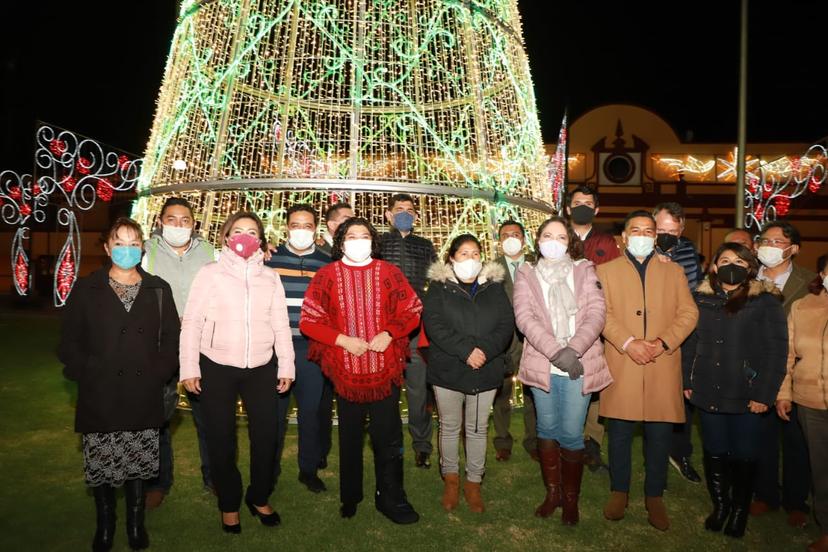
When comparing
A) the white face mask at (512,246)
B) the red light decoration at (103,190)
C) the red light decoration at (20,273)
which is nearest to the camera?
the white face mask at (512,246)

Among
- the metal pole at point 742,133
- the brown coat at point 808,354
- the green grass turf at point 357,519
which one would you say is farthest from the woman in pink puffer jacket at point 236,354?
the metal pole at point 742,133

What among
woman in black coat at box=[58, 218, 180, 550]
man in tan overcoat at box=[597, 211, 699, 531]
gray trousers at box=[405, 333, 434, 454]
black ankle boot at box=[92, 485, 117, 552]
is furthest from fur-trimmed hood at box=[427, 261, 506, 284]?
black ankle boot at box=[92, 485, 117, 552]

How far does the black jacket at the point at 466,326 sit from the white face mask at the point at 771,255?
5.70 feet

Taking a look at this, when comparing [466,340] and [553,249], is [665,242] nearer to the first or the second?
[553,249]

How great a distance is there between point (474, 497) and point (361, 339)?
4.32 feet

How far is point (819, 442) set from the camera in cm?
328

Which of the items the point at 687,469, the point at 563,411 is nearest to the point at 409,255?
the point at 563,411

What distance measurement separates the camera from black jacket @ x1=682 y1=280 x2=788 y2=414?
338 cm

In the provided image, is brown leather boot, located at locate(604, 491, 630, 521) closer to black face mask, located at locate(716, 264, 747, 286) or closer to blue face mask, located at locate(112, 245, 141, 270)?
black face mask, located at locate(716, 264, 747, 286)

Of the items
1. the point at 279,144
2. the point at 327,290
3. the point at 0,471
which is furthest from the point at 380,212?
the point at 0,471

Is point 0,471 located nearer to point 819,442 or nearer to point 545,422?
point 545,422

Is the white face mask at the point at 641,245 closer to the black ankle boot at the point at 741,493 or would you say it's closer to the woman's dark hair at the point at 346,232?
the black ankle boot at the point at 741,493

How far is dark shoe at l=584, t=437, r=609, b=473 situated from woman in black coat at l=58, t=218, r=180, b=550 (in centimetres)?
310

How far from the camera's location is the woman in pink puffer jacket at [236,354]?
10.9 feet
